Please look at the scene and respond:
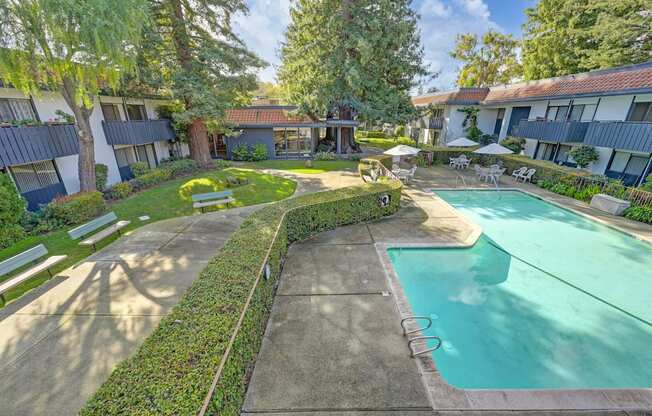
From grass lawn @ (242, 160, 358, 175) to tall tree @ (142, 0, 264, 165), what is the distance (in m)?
5.06

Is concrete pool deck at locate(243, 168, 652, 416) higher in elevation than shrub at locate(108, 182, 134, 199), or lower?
lower

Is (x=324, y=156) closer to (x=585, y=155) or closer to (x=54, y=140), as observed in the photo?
(x=54, y=140)

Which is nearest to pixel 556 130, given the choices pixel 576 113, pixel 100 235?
pixel 576 113

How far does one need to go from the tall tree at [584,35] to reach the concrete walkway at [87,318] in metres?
31.0

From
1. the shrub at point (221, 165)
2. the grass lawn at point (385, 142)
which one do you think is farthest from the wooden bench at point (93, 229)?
the grass lawn at point (385, 142)

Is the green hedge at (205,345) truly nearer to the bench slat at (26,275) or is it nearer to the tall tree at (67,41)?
the bench slat at (26,275)

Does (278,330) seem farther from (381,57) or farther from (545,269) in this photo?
(381,57)

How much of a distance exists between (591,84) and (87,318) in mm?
27561

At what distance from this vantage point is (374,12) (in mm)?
20641

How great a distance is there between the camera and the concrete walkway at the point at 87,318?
4086 millimetres

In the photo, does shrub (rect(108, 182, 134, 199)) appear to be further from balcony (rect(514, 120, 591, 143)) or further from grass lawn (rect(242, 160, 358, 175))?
balcony (rect(514, 120, 591, 143))

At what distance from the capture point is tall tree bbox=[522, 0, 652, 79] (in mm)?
18656

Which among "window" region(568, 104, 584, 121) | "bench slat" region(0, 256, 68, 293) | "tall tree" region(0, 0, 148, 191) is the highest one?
"tall tree" region(0, 0, 148, 191)

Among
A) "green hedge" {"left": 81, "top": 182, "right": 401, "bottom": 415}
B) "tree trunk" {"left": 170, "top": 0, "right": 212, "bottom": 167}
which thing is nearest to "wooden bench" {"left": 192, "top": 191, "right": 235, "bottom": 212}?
"green hedge" {"left": 81, "top": 182, "right": 401, "bottom": 415}
